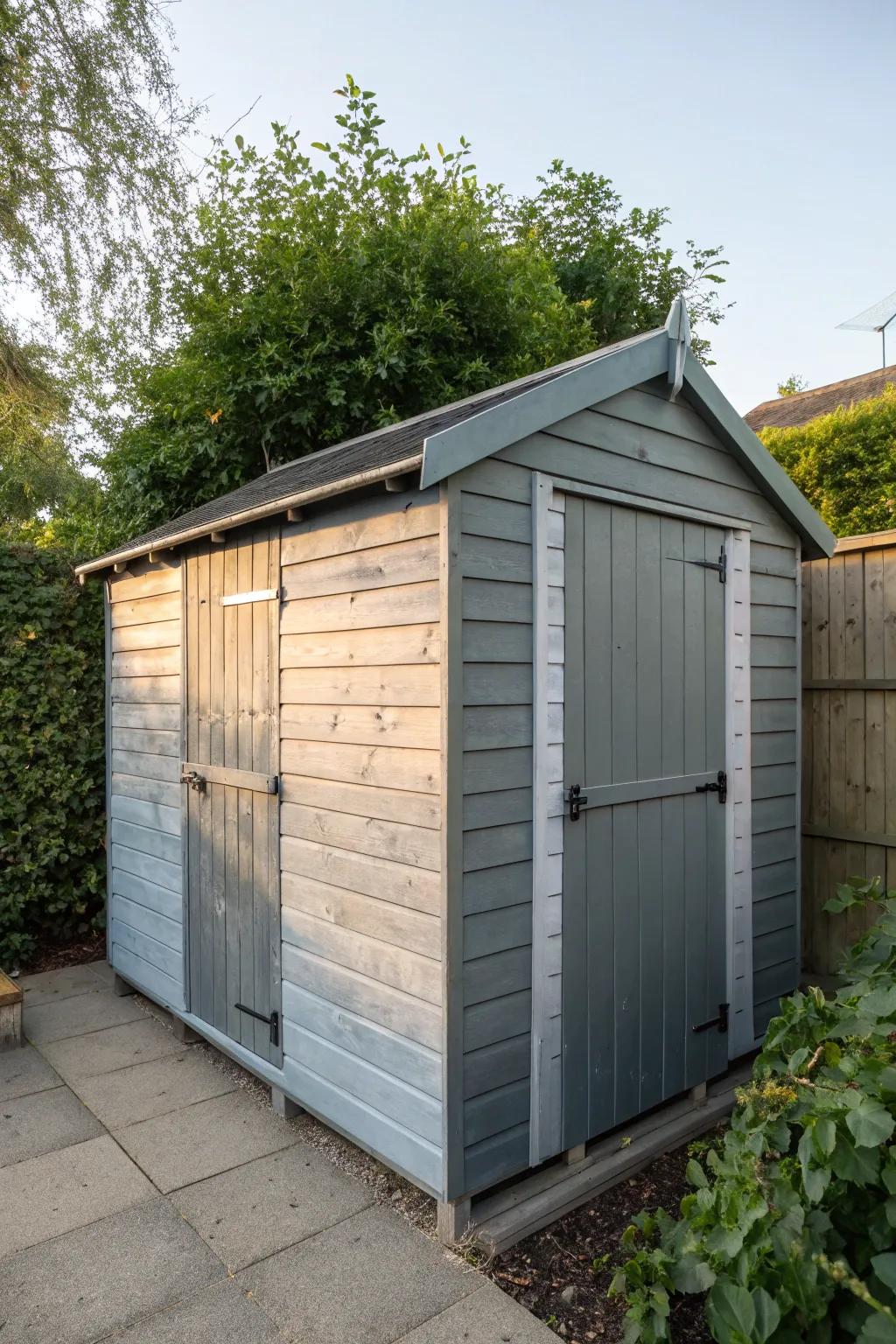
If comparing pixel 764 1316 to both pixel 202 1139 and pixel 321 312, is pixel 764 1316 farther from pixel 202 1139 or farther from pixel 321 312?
A: pixel 321 312

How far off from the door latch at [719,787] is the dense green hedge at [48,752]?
3.31m

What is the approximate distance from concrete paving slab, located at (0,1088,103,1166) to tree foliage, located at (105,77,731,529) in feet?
12.2

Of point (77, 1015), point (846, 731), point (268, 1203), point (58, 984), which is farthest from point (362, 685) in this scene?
point (58, 984)

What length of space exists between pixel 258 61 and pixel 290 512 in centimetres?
428

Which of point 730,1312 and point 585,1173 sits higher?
point 730,1312

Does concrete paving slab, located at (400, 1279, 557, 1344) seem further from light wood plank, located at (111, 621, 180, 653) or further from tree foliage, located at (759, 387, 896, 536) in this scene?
tree foliage, located at (759, 387, 896, 536)

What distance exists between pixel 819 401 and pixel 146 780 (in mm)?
11448

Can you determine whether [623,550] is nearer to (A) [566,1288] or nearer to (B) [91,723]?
(A) [566,1288]

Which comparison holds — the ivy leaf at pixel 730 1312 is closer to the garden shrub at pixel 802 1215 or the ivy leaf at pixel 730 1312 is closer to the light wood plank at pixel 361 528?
the garden shrub at pixel 802 1215

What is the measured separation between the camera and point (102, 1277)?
2125 millimetres

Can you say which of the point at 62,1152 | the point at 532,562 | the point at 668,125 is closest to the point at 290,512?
the point at 532,562

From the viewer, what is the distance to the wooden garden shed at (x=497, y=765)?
2262mm

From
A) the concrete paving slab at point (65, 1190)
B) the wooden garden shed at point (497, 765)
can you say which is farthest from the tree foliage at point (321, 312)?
the concrete paving slab at point (65, 1190)

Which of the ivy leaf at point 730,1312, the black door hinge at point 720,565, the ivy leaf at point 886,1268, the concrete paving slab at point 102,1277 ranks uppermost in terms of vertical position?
the black door hinge at point 720,565
